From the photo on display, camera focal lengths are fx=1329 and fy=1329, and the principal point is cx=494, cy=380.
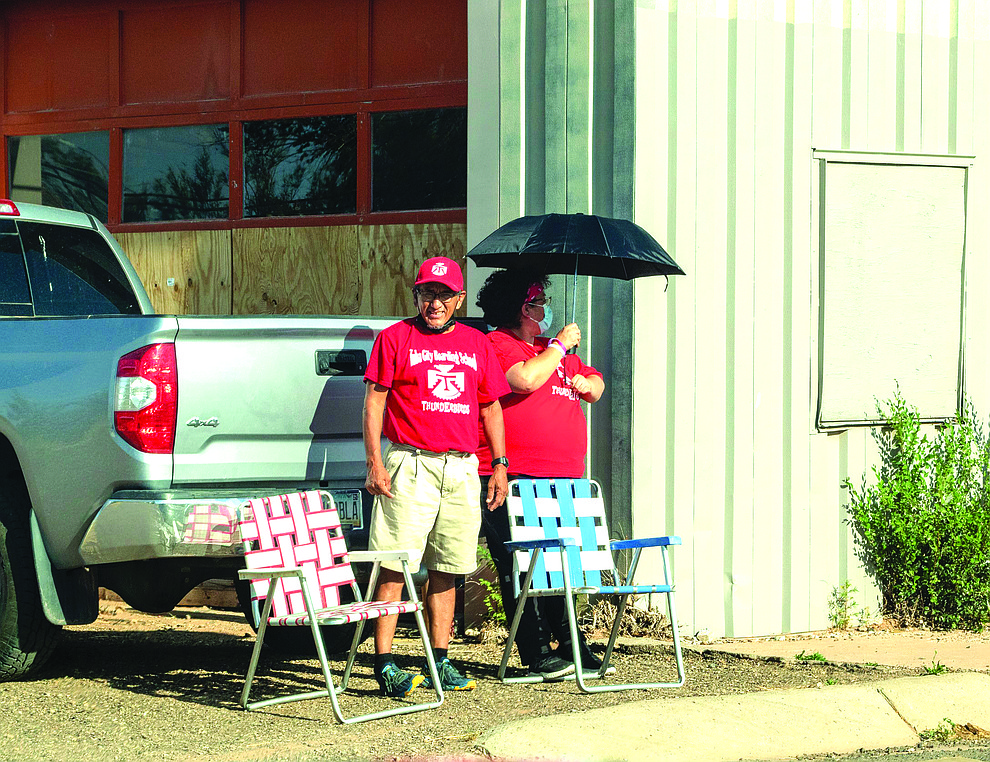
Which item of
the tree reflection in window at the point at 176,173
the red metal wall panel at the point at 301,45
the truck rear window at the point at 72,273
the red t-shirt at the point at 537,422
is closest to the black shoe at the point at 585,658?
the red t-shirt at the point at 537,422

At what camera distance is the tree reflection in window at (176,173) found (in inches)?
387

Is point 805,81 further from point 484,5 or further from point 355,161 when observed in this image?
point 355,161

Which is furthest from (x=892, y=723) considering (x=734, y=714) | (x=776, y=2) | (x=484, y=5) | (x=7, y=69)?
(x=7, y=69)

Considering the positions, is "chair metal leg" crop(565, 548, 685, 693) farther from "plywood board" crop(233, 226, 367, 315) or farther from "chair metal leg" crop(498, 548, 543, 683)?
"plywood board" crop(233, 226, 367, 315)

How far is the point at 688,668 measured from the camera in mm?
6594

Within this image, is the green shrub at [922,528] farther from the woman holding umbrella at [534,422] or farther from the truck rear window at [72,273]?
the truck rear window at [72,273]

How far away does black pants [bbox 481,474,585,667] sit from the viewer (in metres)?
6.25

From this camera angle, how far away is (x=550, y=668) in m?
6.22

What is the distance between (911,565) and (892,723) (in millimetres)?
2374

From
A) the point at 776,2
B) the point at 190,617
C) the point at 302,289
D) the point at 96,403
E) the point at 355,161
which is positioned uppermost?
the point at 776,2

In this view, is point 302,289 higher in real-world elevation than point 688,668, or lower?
higher

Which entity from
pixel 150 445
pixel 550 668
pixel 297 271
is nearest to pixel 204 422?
pixel 150 445

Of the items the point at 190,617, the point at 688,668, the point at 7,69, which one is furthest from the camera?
the point at 7,69

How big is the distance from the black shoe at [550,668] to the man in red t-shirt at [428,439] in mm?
402
